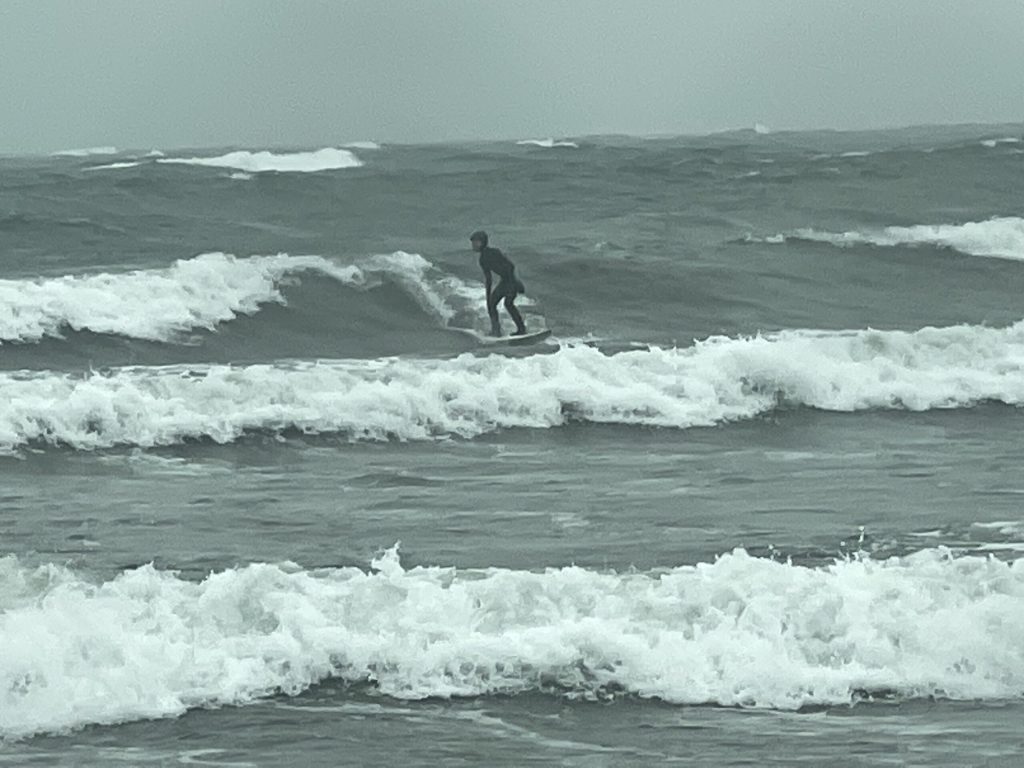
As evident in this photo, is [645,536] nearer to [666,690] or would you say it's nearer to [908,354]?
[666,690]

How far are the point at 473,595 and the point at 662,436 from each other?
7.35 meters

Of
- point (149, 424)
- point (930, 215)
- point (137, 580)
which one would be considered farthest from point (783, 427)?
point (930, 215)

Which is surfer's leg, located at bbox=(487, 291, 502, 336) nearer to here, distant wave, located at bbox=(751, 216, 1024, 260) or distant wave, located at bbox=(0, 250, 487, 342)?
distant wave, located at bbox=(0, 250, 487, 342)

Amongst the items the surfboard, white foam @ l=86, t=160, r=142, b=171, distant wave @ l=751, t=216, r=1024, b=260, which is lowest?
the surfboard

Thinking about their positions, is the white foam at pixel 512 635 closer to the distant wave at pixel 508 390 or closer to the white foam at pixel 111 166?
the distant wave at pixel 508 390

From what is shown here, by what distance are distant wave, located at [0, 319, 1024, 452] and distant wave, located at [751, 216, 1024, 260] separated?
31.5ft

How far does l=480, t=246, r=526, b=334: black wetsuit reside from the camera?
70.2ft

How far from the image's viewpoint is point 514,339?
20938 mm

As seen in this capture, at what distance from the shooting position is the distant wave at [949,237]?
98.0 feet

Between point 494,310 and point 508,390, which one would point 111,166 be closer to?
point 494,310

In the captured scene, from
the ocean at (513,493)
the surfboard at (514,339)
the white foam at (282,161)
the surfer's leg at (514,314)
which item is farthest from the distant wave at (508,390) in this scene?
the white foam at (282,161)

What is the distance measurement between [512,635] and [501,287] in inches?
503

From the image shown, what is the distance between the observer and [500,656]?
8891 millimetres

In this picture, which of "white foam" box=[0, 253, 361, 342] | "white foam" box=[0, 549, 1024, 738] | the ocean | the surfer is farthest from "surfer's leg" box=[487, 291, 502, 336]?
"white foam" box=[0, 549, 1024, 738]
